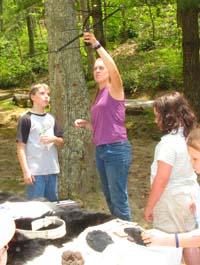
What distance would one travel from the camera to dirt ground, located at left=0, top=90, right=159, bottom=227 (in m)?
5.38

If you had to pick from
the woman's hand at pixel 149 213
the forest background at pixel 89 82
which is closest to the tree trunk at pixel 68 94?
the forest background at pixel 89 82

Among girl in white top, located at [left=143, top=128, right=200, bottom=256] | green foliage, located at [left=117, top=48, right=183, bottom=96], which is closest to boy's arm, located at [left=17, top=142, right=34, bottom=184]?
girl in white top, located at [left=143, top=128, right=200, bottom=256]

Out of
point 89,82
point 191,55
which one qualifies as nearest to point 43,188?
point 191,55

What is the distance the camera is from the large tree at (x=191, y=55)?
28.0 feet

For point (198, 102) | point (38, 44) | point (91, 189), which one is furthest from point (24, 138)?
point (38, 44)

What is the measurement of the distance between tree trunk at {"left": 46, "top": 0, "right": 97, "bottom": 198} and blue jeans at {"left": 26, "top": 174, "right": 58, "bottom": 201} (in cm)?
91

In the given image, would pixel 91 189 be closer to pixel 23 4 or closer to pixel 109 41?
pixel 23 4

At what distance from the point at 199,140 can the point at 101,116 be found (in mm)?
1263

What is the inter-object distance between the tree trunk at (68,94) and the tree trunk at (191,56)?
159 inches

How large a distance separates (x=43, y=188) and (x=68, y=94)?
1323 millimetres

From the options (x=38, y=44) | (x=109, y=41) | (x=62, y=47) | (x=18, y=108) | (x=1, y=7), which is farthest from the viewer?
(x=1, y=7)

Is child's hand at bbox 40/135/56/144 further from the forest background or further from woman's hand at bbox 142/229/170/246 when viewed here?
woman's hand at bbox 142/229/170/246

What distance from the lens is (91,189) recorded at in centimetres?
544

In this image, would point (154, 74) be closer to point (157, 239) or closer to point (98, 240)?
point (98, 240)
